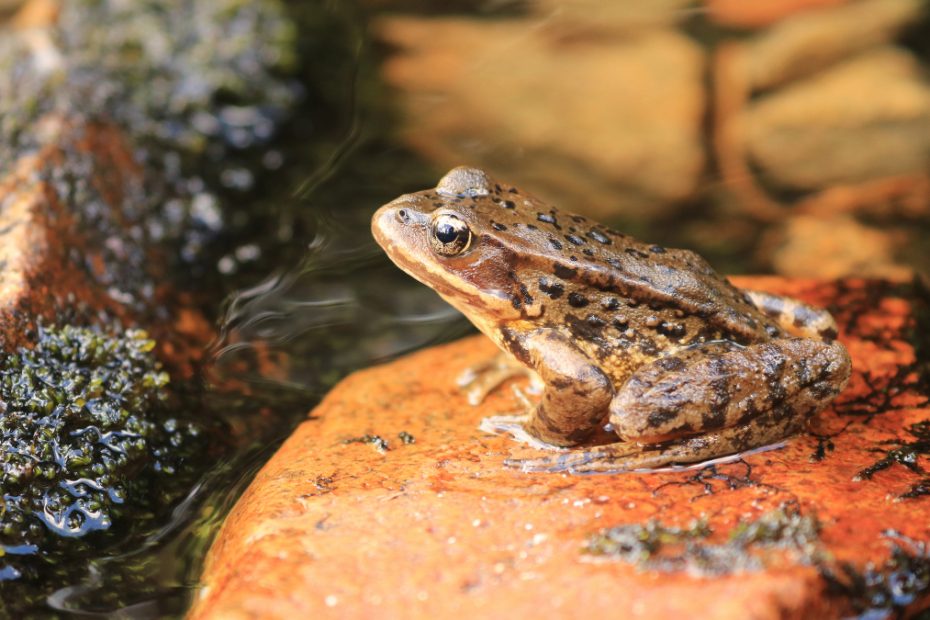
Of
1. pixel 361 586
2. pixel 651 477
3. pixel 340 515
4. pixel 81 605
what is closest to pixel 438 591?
pixel 361 586

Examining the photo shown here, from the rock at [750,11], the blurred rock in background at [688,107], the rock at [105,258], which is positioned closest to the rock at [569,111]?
the blurred rock in background at [688,107]

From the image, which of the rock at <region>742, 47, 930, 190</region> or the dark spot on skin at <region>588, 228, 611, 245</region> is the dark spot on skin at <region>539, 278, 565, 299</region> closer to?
the dark spot on skin at <region>588, 228, 611, 245</region>

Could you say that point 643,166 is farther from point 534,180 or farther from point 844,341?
point 844,341

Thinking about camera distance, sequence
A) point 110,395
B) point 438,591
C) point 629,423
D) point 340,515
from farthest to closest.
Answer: point 110,395, point 629,423, point 340,515, point 438,591

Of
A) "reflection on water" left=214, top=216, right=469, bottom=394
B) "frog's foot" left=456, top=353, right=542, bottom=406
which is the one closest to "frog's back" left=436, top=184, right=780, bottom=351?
"frog's foot" left=456, top=353, right=542, bottom=406

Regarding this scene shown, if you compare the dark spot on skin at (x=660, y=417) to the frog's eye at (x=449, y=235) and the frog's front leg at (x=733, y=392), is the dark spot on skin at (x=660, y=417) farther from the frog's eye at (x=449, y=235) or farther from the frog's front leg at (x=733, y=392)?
the frog's eye at (x=449, y=235)

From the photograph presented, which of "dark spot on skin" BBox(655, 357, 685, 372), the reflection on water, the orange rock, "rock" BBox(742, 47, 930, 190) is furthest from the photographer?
"rock" BBox(742, 47, 930, 190)
